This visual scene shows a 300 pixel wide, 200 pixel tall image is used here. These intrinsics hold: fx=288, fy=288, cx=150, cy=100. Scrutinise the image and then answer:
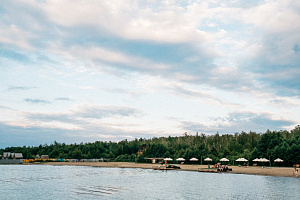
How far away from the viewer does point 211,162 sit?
106 meters

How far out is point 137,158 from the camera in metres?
138

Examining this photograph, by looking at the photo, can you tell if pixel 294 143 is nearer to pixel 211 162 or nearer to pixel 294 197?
pixel 211 162

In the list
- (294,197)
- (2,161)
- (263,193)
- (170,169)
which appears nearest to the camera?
(294,197)

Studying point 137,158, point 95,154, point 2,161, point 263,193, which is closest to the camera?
point 263,193

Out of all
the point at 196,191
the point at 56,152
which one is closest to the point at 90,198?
the point at 196,191

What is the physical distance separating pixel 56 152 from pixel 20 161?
26.3 metres

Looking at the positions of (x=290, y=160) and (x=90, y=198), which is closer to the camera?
(x=90, y=198)

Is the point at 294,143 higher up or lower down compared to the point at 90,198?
higher up

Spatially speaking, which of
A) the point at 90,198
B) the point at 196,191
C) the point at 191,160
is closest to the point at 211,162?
the point at 191,160

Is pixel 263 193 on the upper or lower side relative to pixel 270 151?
lower

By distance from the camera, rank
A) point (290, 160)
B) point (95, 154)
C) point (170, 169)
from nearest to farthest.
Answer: point (290, 160)
point (170, 169)
point (95, 154)

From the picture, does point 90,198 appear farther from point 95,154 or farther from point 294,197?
point 95,154

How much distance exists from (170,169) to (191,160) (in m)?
14.4

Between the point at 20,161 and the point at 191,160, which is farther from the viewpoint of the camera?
the point at 20,161
